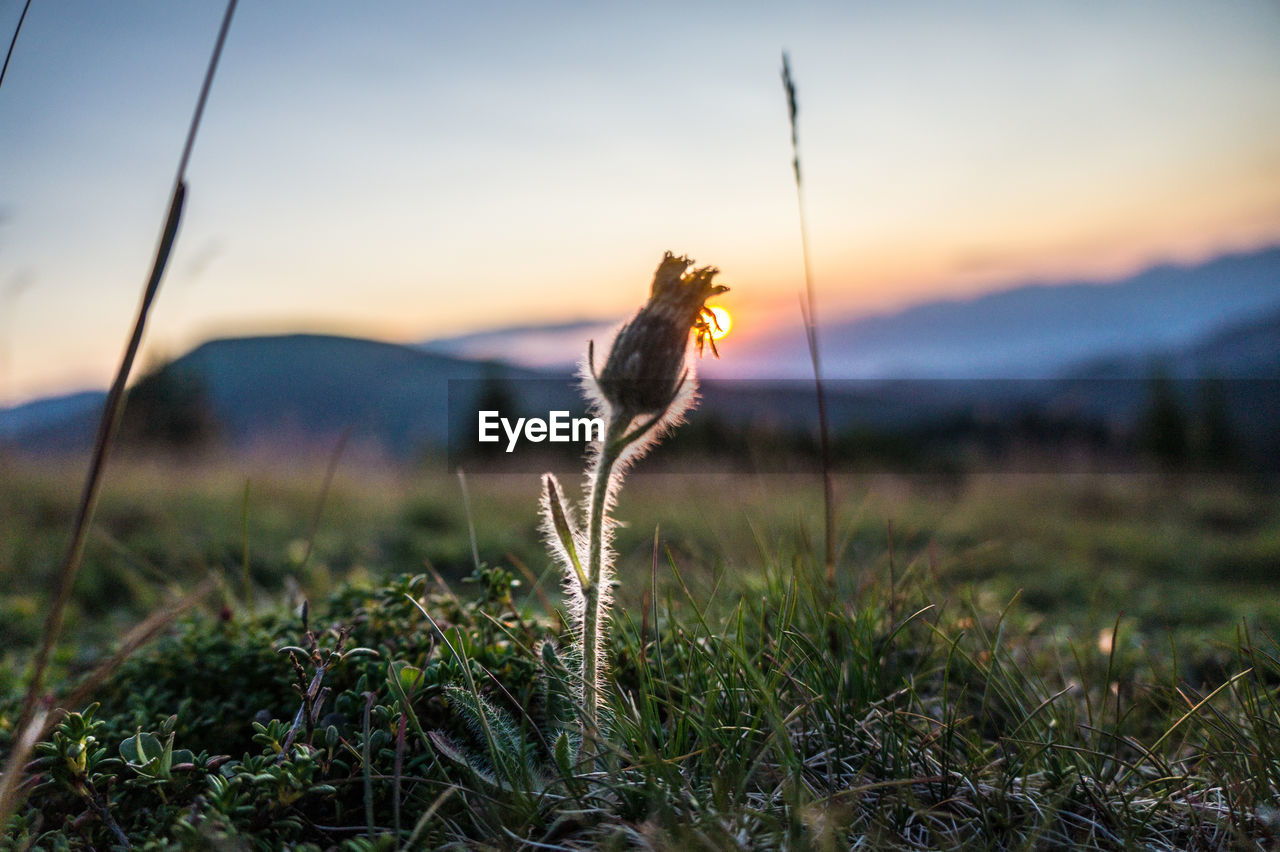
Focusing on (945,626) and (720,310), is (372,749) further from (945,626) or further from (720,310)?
(945,626)

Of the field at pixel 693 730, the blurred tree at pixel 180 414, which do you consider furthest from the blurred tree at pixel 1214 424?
the blurred tree at pixel 180 414

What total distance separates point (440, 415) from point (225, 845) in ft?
270

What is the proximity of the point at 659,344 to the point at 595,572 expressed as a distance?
44 cm

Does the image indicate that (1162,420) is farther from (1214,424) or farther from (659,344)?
(659,344)

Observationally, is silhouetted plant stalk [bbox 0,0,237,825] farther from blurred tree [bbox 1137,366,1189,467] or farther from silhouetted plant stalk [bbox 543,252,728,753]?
blurred tree [bbox 1137,366,1189,467]

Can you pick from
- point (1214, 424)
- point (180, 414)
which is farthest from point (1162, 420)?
point (180, 414)

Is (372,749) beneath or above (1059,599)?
above

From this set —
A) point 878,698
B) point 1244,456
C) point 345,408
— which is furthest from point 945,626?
point 345,408

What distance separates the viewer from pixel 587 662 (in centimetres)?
145

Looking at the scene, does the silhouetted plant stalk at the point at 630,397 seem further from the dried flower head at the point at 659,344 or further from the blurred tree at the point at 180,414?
the blurred tree at the point at 180,414

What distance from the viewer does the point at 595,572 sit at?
1.44 meters

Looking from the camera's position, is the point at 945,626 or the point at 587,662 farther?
the point at 945,626

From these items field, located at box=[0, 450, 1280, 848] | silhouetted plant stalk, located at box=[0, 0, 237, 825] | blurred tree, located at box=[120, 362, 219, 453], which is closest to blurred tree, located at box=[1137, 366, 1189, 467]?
blurred tree, located at box=[120, 362, 219, 453]

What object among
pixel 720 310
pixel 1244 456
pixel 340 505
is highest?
pixel 720 310
